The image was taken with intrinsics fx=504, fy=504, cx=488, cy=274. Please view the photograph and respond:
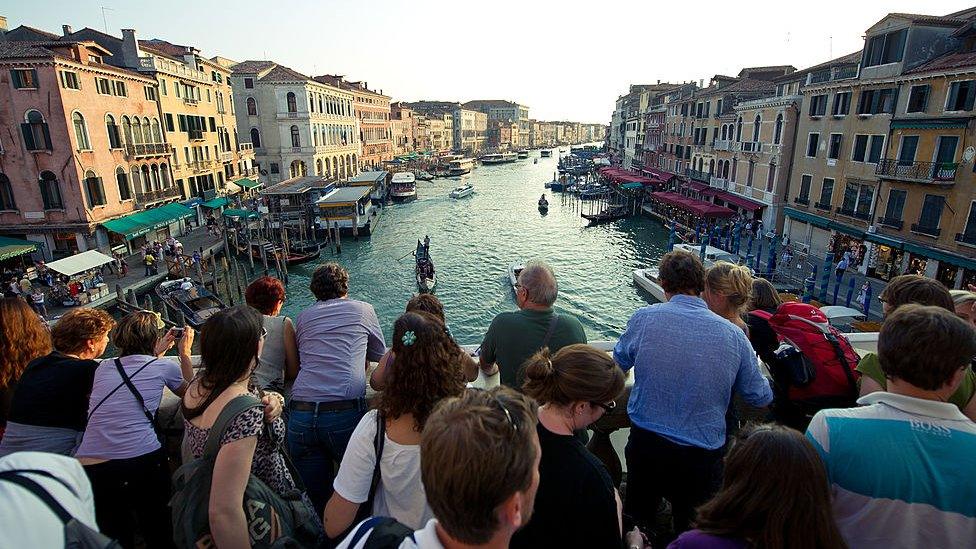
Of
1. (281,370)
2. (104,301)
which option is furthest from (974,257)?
(104,301)

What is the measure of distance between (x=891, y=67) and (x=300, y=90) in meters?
42.7

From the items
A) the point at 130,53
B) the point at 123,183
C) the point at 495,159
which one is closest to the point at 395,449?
the point at 123,183

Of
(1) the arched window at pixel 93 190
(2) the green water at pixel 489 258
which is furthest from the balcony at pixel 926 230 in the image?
(1) the arched window at pixel 93 190

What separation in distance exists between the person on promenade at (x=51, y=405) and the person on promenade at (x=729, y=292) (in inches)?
126

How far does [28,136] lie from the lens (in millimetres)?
21250

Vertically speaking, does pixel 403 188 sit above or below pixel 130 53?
below

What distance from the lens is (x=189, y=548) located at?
181 cm

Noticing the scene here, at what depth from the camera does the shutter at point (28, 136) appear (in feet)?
69.3

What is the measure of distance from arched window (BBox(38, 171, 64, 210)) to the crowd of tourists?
25593mm

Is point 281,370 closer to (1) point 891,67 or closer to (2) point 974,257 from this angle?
(2) point 974,257

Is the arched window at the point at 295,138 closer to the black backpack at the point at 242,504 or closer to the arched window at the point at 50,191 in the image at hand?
the arched window at the point at 50,191

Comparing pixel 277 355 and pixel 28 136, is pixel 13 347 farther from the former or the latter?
pixel 28 136

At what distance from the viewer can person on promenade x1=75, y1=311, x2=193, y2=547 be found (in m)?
2.29

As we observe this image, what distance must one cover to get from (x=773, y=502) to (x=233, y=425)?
180cm
